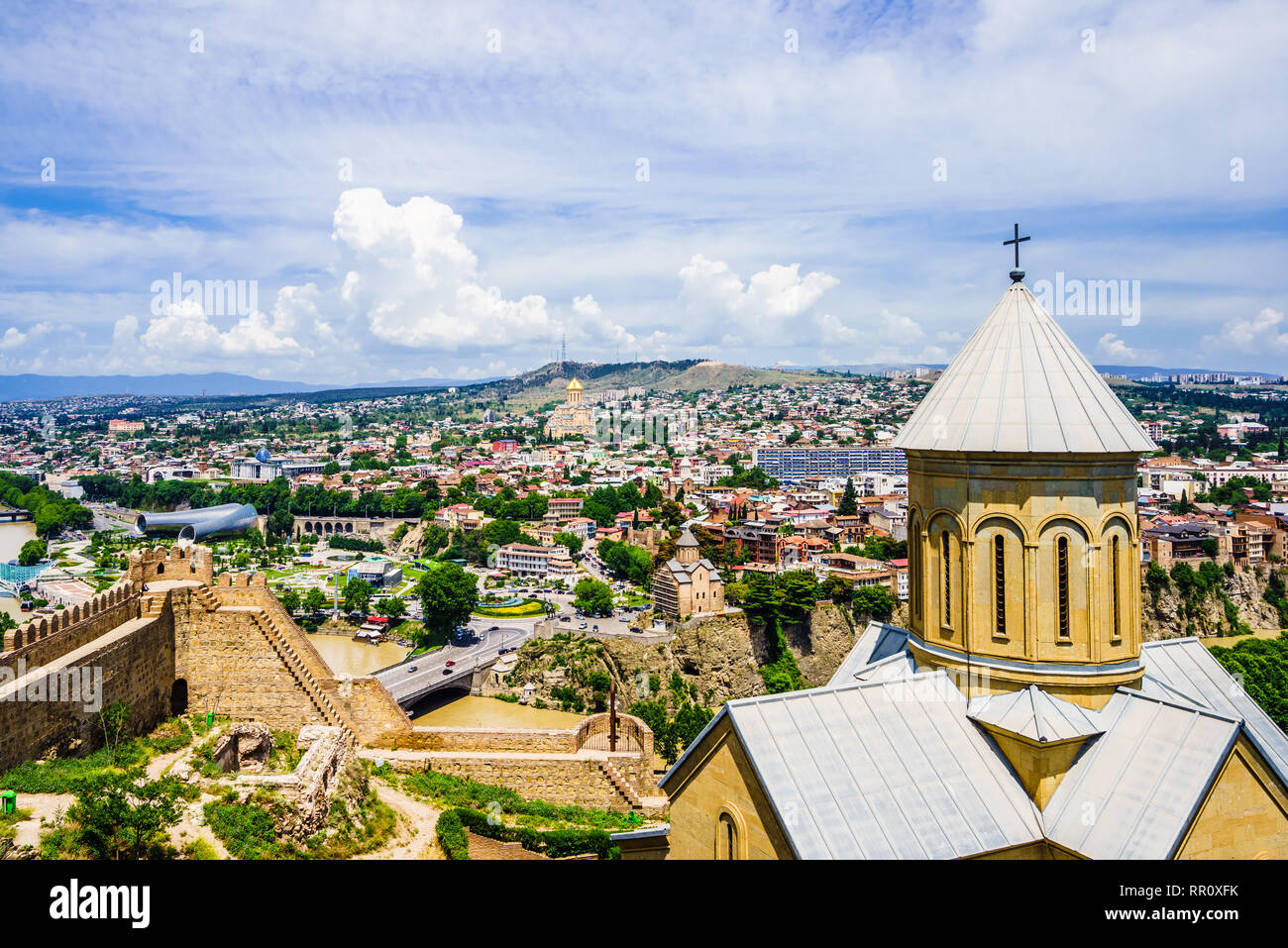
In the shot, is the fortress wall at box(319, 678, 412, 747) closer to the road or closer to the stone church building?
the road

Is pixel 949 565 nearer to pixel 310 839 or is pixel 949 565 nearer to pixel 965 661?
pixel 965 661

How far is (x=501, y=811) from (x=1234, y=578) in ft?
116

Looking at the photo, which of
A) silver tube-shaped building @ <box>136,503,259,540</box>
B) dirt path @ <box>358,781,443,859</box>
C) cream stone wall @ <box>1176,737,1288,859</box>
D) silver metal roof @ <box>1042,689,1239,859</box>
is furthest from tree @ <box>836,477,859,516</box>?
cream stone wall @ <box>1176,737,1288,859</box>

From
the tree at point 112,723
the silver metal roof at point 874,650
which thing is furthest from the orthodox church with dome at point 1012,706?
the tree at point 112,723

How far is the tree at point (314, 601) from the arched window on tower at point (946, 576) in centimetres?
3133

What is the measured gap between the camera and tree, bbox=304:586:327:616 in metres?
32.6

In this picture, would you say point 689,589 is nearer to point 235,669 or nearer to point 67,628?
point 235,669

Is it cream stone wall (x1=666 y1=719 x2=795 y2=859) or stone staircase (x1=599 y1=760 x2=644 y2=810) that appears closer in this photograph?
cream stone wall (x1=666 y1=719 x2=795 y2=859)

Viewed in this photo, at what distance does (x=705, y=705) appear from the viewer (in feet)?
79.8

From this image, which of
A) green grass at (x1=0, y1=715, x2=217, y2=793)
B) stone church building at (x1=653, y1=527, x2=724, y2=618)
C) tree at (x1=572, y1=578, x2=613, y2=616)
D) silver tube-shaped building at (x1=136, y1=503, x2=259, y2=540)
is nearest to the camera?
green grass at (x1=0, y1=715, x2=217, y2=793)

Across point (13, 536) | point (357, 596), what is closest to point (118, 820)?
point (357, 596)

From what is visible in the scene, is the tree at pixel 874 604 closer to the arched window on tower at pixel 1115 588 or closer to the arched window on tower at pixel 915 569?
the arched window on tower at pixel 915 569

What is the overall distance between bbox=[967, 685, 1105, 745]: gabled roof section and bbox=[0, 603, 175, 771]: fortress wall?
674 centimetres

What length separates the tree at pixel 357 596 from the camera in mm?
32719
